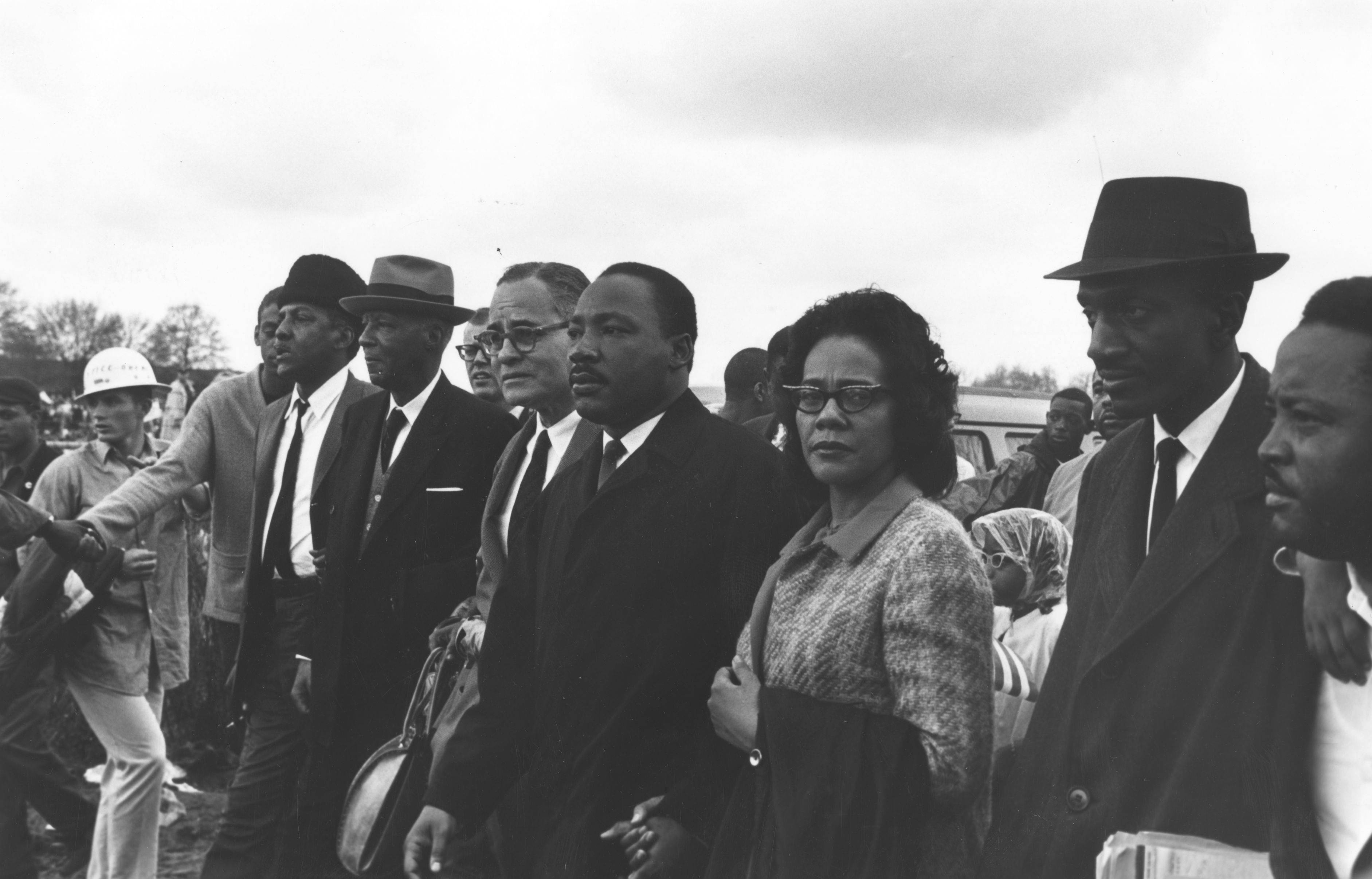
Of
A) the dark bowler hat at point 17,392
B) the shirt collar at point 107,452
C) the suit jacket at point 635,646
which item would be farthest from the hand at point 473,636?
the dark bowler hat at point 17,392

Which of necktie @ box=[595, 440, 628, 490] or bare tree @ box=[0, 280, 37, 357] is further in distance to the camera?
bare tree @ box=[0, 280, 37, 357]

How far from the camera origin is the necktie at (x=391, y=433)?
4598mm

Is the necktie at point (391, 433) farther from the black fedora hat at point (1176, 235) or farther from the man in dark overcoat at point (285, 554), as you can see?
the black fedora hat at point (1176, 235)

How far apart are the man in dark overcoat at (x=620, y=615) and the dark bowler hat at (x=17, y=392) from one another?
180 inches

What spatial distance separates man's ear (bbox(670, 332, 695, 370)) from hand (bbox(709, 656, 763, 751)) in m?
0.98

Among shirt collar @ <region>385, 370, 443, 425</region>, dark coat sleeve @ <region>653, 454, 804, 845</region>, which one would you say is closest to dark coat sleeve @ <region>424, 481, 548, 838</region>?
dark coat sleeve @ <region>653, 454, 804, 845</region>

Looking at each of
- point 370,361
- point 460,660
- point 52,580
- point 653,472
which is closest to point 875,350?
point 653,472

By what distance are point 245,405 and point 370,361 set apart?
3.44ft

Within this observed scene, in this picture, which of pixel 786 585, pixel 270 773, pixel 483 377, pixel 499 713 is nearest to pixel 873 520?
pixel 786 585

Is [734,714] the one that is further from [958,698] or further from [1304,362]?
[1304,362]

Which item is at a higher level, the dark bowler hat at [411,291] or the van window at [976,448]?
the dark bowler hat at [411,291]

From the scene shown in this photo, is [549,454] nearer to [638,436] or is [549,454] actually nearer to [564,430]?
[564,430]

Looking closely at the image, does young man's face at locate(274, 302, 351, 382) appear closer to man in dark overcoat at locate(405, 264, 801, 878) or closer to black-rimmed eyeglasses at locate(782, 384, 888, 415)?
man in dark overcoat at locate(405, 264, 801, 878)

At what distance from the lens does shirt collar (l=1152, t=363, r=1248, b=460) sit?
2.38 meters
